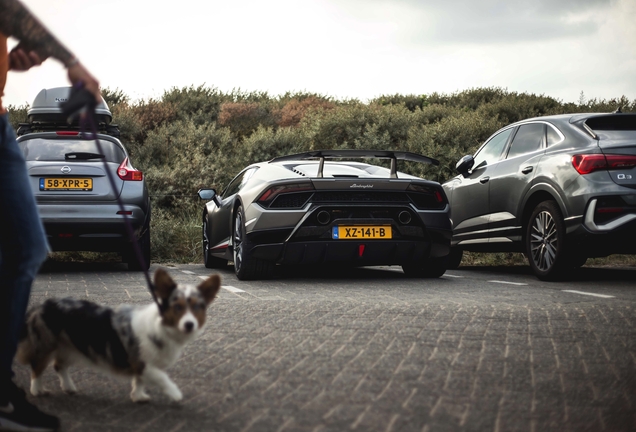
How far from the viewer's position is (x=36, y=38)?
3.37 meters

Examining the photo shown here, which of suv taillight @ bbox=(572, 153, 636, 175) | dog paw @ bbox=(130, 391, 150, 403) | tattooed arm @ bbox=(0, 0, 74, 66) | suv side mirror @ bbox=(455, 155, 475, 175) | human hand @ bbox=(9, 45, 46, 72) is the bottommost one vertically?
dog paw @ bbox=(130, 391, 150, 403)

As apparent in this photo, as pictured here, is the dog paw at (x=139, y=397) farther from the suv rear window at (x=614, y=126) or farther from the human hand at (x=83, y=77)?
the suv rear window at (x=614, y=126)

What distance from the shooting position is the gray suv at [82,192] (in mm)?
9781

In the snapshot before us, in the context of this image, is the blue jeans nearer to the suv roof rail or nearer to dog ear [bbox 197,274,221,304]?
dog ear [bbox 197,274,221,304]

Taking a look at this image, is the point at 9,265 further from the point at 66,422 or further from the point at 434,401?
the point at 434,401

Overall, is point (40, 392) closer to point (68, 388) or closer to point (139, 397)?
point (68, 388)

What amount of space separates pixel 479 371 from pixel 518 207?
5.47 meters

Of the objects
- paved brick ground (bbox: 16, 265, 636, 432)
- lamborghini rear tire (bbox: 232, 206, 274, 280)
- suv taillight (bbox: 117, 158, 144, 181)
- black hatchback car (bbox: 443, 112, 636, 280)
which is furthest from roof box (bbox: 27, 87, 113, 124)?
paved brick ground (bbox: 16, 265, 636, 432)

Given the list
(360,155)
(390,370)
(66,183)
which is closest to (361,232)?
(360,155)

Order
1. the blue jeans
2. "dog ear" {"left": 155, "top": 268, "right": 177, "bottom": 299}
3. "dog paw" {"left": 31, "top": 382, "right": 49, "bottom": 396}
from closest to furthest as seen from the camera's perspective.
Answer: the blue jeans < "dog ear" {"left": 155, "top": 268, "right": 177, "bottom": 299} < "dog paw" {"left": 31, "top": 382, "right": 49, "bottom": 396}

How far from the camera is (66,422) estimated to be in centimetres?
339

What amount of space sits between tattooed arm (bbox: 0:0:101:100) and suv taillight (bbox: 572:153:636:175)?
6.21 meters

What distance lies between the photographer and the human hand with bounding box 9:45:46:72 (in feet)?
11.7

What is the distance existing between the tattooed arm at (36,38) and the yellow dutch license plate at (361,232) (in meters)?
5.60
